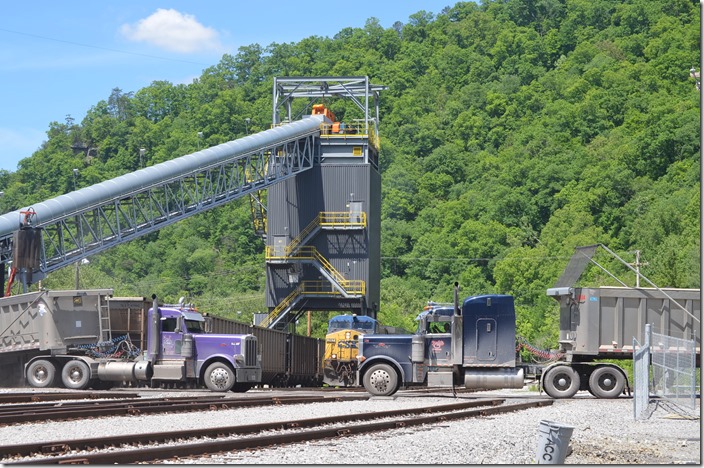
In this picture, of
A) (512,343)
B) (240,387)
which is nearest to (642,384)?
(512,343)

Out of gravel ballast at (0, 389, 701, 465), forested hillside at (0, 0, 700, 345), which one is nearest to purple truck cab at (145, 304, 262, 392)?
gravel ballast at (0, 389, 701, 465)

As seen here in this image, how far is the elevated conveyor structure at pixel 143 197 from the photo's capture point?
159 ft

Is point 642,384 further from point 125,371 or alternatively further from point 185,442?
point 125,371

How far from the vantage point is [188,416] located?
23.8m

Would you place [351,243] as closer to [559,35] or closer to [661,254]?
[661,254]

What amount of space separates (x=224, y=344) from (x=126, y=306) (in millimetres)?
5233

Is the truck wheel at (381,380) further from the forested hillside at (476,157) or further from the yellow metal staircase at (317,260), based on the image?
the forested hillside at (476,157)

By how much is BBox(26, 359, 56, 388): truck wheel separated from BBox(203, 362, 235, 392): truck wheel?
5652 millimetres

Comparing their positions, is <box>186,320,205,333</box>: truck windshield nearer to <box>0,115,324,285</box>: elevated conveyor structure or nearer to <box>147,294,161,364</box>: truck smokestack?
<box>147,294,161,364</box>: truck smokestack

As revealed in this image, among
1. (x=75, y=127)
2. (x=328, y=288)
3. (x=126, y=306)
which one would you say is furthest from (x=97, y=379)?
(x=75, y=127)

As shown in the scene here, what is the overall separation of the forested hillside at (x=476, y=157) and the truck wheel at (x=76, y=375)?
1927 inches

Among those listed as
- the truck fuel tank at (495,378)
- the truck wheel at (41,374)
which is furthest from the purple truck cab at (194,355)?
the truck fuel tank at (495,378)

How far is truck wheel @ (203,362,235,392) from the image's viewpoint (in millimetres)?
35000

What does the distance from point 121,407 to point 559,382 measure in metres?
14.5
